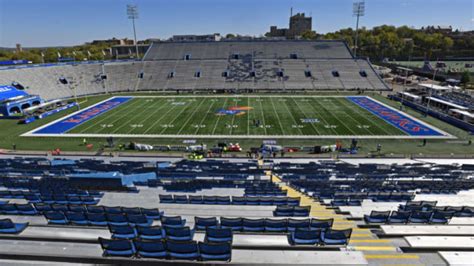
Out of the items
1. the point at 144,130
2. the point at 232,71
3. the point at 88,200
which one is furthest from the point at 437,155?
the point at 232,71

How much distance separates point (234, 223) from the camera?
7633 mm

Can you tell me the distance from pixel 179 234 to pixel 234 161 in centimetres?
1567

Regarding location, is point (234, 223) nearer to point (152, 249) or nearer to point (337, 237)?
point (152, 249)

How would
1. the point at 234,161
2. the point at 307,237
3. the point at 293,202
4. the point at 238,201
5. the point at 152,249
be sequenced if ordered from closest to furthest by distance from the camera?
the point at 152,249, the point at 307,237, the point at 238,201, the point at 293,202, the point at 234,161

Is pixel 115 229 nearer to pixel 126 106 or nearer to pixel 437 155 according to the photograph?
pixel 437 155

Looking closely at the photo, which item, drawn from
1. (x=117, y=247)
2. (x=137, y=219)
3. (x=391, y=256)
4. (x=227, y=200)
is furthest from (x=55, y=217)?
(x=391, y=256)

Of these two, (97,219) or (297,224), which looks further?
(97,219)

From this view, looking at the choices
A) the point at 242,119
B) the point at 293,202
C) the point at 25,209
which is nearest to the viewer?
the point at 25,209

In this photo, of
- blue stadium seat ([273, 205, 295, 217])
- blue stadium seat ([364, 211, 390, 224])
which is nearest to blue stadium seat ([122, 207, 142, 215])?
blue stadium seat ([273, 205, 295, 217])

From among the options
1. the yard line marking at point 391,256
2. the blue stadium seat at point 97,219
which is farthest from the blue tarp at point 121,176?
the yard line marking at point 391,256

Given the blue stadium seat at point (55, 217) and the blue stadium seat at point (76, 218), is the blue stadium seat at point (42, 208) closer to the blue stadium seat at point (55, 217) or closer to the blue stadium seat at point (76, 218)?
the blue stadium seat at point (55, 217)

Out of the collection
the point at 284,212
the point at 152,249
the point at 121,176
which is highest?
the point at 152,249

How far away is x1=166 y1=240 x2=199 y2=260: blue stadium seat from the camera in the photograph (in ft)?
20.0

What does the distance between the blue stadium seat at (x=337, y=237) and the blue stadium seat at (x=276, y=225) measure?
1.09 metres
